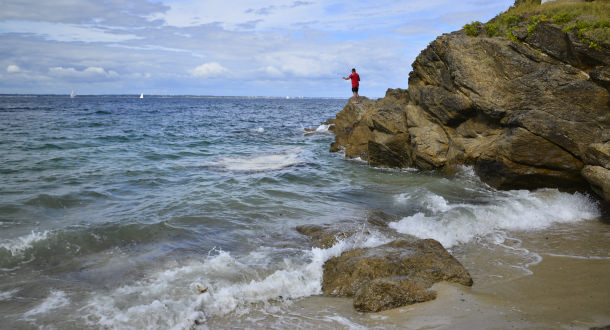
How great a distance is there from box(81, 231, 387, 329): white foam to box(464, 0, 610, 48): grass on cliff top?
28.0 ft

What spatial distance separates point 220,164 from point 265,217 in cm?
777

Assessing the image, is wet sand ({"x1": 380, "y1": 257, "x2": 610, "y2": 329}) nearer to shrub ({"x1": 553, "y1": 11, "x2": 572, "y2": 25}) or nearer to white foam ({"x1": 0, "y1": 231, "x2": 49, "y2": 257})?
white foam ({"x1": 0, "y1": 231, "x2": 49, "y2": 257})

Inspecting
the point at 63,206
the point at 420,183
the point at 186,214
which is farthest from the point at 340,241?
the point at 63,206

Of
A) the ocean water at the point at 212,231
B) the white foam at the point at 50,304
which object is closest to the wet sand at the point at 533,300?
the ocean water at the point at 212,231

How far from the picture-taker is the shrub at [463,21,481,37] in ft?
44.1

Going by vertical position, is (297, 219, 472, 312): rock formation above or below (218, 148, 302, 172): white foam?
below

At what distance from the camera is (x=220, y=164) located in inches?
658

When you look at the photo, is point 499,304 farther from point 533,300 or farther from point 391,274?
point 391,274

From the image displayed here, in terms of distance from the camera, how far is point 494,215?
920 centimetres

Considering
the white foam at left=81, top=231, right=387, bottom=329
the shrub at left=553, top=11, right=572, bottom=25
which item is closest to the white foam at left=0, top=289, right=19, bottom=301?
the white foam at left=81, top=231, right=387, bottom=329

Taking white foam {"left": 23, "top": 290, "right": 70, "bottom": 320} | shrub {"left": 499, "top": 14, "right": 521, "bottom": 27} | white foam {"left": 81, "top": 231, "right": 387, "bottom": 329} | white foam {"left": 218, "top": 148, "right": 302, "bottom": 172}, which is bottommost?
white foam {"left": 23, "top": 290, "right": 70, "bottom": 320}

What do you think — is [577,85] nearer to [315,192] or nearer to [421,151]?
[421,151]

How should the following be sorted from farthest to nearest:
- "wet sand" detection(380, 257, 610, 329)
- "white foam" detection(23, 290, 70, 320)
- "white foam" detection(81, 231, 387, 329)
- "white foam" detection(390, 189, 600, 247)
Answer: "white foam" detection(390, 189, 600, 247) < "white foam" detection(23, 290, 70, 320) < "white foam" detection(81, 231, 387, 329) < "wet sand" detection(380, 257, 610, 329)

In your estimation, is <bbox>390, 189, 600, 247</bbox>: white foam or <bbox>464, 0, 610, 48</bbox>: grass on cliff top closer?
<bbox>390, 189, 600, 247</bbox>: white foam
